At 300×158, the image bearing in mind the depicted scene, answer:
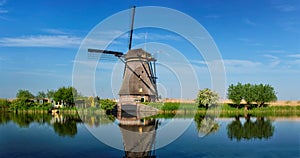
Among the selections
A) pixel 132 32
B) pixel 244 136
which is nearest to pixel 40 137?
pixel 244 136

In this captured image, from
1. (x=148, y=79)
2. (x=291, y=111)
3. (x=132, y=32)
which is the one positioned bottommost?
(x=291, y=111)

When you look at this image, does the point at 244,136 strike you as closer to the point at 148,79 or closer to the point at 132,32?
the point at 148,79

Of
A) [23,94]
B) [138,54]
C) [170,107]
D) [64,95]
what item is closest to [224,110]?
[170,107]

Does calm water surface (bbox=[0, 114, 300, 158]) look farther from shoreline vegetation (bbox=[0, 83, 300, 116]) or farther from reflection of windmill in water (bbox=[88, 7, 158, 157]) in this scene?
shoreline vegetation (bbox=[0, 83, 300, 116])

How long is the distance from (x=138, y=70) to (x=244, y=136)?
1649cm

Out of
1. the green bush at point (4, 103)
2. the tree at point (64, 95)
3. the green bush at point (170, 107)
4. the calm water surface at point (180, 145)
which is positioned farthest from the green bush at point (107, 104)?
the green bush at point (4, 103)

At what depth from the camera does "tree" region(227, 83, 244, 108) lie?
3806cm

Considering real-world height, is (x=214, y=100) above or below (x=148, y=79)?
below

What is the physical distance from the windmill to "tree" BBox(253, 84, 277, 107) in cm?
1486

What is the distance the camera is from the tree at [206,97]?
3510cm

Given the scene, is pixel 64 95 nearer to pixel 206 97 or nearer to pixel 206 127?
pixel 206 97

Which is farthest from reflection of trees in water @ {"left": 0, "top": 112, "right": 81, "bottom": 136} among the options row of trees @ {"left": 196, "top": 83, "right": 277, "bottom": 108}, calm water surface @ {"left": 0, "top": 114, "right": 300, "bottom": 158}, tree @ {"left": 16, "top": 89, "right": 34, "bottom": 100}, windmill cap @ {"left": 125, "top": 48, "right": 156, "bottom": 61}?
row of trees @ {"left": 196, "top": 83, "right": 277, "bottom": 108}

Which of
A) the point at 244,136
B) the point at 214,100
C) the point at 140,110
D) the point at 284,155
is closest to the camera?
the point at 284,155

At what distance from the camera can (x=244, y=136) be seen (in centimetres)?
1572
